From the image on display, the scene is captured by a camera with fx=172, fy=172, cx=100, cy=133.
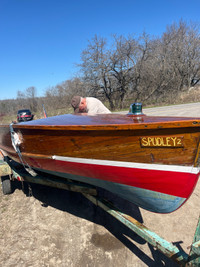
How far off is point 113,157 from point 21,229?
1.81 m

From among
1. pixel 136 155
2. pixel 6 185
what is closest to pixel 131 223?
pixel 136 155

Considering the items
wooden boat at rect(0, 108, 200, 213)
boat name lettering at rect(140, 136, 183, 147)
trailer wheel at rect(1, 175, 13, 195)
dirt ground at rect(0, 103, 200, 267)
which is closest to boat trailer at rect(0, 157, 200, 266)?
trailer wheel at rect(1, 175, 13, 195)

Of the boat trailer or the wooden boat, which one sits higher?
the wooden boat

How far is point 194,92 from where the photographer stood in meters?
17.9

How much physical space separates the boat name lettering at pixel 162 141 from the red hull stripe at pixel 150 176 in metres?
0.21

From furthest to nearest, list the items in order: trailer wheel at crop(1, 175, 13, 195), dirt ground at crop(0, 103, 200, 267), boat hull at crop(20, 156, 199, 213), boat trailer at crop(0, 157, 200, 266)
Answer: trailer wheel at crop(1, 175, 13, 195)
dirt ground at crop(0, 103, 200, 267)
boat hull at crop(20, 156, 199, 213)
boat trailer at crop(0, 157, 200, 266)

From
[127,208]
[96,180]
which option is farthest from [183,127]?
[127,208]

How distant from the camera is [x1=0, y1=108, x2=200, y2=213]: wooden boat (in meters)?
1.45

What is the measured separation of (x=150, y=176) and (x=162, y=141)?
379 mm

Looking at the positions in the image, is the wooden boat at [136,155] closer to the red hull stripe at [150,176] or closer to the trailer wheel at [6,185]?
the red hull stripe at [150,176]

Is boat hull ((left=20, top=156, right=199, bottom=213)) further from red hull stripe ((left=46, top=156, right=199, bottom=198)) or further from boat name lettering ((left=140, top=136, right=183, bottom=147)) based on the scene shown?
boat name lettering ((left=140, top=136, right=183, bottom=147))

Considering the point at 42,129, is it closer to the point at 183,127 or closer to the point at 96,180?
the point at 96,180

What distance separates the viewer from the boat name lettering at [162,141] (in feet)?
4.73

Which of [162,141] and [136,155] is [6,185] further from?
[162,141]
